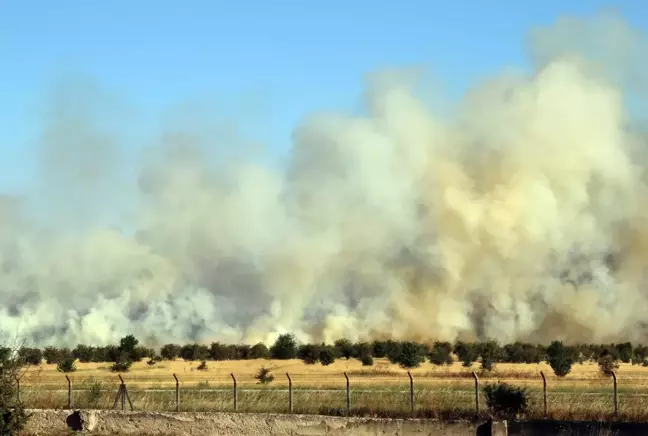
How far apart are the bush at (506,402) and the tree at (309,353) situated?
57566mm

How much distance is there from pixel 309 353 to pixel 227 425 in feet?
204

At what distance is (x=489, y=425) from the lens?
35.5 metres

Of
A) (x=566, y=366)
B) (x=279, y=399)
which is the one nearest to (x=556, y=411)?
(x=279, y=399)

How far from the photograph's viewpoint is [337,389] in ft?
184

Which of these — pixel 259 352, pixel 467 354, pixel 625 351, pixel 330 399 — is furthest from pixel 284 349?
pixel 330 399

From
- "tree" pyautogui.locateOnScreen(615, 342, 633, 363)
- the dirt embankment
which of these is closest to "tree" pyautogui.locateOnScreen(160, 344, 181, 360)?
"tree" pyautogui.locateOnScreen(615, 342, 633, 363)

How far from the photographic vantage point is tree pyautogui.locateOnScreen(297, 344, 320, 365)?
96562 mm

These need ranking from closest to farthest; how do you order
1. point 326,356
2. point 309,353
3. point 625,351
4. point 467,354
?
point 326,356, point 467,354, point 309,353, point 625,351

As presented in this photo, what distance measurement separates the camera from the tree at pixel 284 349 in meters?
104

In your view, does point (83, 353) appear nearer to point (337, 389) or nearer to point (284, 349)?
point (284, 349)

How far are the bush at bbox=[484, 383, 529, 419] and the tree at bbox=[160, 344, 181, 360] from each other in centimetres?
7472

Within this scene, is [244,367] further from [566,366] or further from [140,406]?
[140,406]

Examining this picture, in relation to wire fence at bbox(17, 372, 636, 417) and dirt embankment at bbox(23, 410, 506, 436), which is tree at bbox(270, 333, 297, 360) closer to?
wire fence at bbox(17, 372, 636, 417)

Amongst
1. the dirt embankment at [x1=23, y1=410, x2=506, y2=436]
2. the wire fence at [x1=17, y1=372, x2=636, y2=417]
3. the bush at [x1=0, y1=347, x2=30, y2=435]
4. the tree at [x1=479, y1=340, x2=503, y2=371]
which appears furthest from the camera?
the tree at [x1=479, y1=340, x2=503, y2=371]
